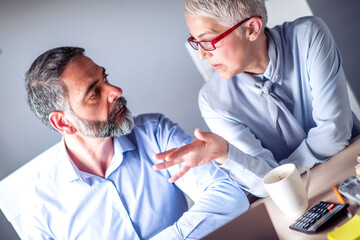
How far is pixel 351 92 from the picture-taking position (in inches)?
97.1

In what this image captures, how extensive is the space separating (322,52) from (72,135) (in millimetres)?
1003

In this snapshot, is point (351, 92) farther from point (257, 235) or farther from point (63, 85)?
point (257, 235)

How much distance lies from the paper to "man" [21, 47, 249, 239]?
0.63 metres

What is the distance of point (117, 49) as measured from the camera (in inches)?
87.9

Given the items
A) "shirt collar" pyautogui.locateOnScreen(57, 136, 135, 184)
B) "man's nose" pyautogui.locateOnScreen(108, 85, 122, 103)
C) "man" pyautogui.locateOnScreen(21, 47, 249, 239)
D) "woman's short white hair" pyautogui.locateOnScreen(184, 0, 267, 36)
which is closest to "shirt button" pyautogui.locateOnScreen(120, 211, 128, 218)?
"man" pyautogui.locateOnScreen(21, 47, 249, 239)

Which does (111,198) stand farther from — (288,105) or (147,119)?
(288,105)

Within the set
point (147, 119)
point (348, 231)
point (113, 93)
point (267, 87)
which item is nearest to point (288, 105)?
point (267, 87)

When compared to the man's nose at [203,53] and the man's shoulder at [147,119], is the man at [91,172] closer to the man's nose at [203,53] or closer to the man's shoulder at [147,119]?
the man's shoulder at [147,119]

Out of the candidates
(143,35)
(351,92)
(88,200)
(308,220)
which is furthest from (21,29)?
(351,92)

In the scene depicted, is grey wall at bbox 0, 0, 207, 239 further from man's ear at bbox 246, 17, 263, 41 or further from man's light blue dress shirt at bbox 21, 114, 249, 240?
man's ear at bbox 246, 17, 263, 41

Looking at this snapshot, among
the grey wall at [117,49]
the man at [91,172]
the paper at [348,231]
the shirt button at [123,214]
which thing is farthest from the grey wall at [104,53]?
the paper at [348,231]

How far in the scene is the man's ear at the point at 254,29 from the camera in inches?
60.3

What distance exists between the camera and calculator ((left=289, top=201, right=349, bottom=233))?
0.96 meters

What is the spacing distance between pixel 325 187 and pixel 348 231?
0.91 ft
